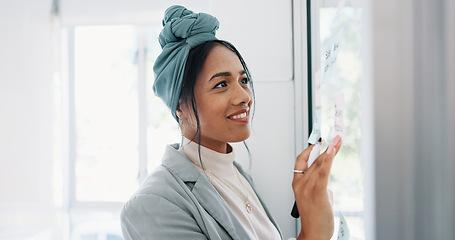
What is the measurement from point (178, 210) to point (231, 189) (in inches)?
10.1

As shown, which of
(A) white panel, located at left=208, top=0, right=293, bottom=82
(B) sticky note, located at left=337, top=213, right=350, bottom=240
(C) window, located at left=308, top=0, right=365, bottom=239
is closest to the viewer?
(C) window, located at left=308, top=0, right=365, bottom=239

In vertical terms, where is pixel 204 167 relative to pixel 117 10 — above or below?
below

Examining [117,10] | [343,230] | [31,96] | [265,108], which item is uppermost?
[117,10]

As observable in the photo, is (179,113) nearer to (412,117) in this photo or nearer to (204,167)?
(204,167)

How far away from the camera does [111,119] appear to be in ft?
9.27

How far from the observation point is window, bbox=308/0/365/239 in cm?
48

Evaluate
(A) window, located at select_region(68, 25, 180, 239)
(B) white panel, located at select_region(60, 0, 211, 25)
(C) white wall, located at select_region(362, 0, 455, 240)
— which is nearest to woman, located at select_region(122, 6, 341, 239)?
(C) white wall, located at select_region(362, 0, 455, 240)

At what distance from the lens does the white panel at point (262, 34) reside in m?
1.46

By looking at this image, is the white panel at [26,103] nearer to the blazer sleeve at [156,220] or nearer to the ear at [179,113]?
the ear at [179,113]

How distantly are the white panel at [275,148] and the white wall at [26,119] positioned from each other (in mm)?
2068

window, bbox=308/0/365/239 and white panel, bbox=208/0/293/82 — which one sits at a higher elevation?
white panel, bbox=208/0/293/82

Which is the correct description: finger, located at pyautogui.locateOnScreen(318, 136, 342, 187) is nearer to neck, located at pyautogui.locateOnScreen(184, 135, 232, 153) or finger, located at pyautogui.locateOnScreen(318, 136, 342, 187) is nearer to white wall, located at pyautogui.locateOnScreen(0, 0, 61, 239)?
neck, located at pyautogui.locateOnScreen(184, 135, 232, 153)

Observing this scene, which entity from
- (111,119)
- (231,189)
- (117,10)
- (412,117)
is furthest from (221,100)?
(111,119)

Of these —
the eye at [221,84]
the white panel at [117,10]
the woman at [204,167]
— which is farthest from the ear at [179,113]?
the white panel at [117,10]
